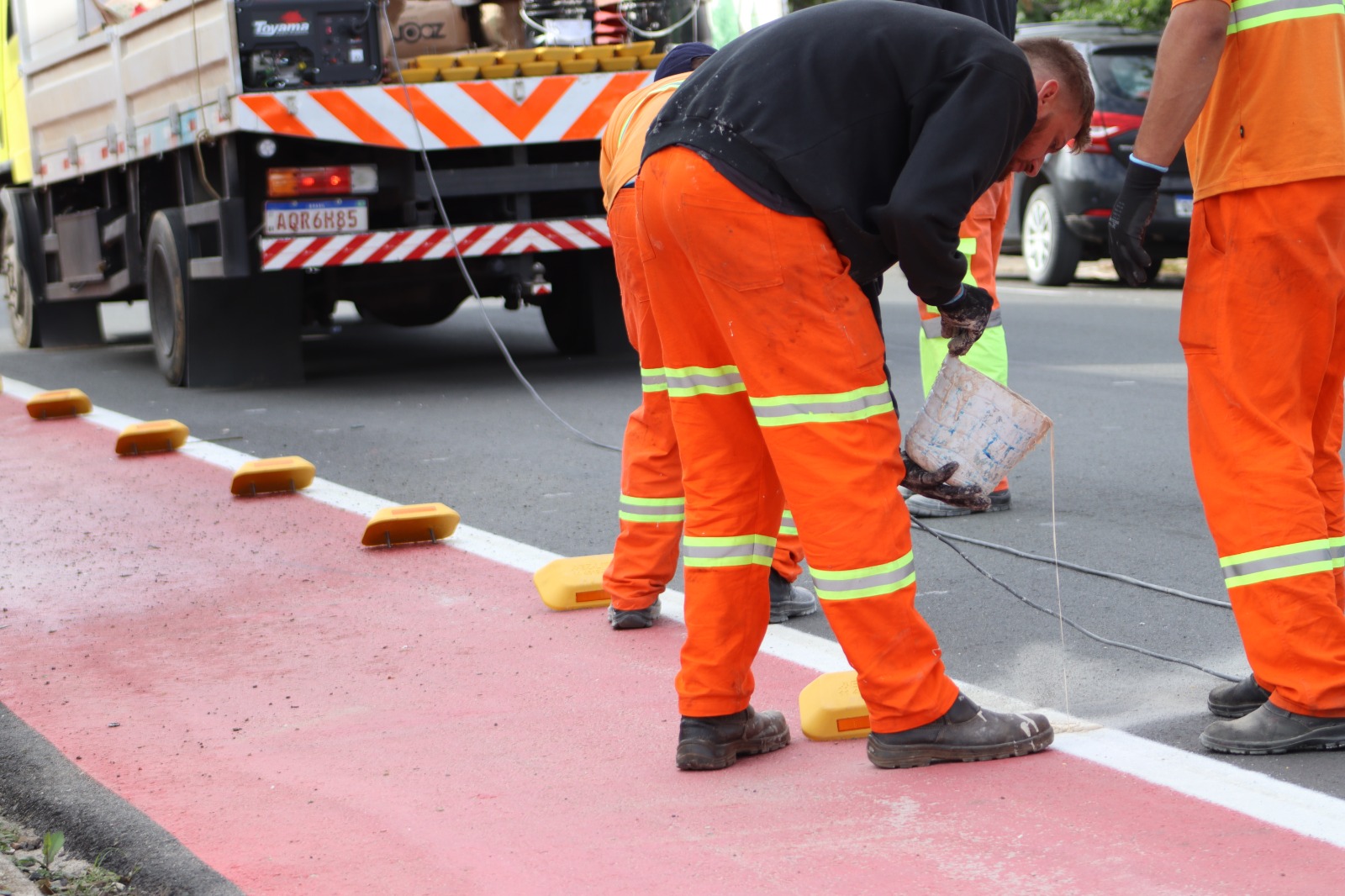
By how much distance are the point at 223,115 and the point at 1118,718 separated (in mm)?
6696

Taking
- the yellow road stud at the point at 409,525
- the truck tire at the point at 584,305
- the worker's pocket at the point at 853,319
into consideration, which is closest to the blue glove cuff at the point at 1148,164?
the worker's pocket at the point at 853,319

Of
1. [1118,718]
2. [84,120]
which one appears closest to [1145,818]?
[1118,718]

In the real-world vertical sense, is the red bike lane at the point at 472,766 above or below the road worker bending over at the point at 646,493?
below

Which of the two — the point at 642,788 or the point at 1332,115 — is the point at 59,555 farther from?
the point at 1332,115

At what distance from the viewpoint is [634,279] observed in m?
4.31

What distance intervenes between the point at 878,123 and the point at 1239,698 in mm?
1441

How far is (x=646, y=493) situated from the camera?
183 inches

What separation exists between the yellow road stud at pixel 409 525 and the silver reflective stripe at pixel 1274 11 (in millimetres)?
3167

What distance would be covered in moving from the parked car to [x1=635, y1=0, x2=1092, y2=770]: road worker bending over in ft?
32.0

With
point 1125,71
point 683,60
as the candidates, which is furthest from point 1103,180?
point 683,60

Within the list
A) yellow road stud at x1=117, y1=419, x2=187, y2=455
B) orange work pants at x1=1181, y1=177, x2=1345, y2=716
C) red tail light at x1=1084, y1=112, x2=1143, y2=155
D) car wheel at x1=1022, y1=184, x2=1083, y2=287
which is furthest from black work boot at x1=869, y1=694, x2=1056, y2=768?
car wheel at x1=1022, y1=184, x2=1083, y2=287

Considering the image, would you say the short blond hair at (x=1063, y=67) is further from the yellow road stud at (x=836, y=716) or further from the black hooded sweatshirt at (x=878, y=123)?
the yellow road stud at (x=836, y=716)

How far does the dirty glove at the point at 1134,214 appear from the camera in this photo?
139 inches

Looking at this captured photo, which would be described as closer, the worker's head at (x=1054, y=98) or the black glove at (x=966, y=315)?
the worker's head at (x=1054, y=98)
